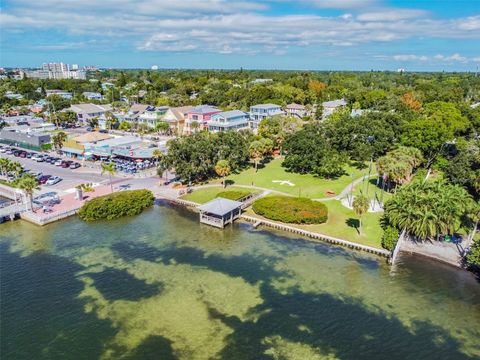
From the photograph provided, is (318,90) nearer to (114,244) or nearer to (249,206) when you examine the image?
(249,206)

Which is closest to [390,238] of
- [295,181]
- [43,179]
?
[295,181]

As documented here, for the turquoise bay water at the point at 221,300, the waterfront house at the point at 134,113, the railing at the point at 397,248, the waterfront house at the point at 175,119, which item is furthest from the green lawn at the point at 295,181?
the waterfront house at the point at 134,113

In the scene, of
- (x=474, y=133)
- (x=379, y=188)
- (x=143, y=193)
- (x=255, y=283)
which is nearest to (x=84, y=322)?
(x=255, y=283)

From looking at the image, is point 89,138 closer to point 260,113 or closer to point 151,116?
point 151,116

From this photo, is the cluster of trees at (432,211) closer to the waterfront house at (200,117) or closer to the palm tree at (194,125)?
the palm tree at (194,125)

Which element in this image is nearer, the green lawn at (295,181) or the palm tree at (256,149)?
the green lawn at (295,181)

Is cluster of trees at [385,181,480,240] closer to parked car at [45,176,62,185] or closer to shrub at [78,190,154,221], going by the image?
shrub at [78,190,154,221]
